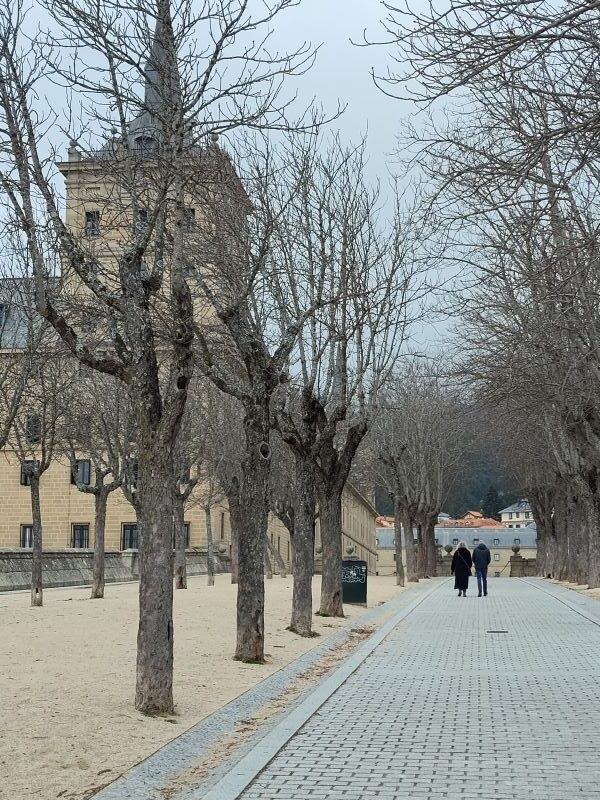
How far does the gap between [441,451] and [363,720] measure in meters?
48.3

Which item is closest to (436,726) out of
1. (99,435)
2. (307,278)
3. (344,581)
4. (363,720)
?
(363,720)

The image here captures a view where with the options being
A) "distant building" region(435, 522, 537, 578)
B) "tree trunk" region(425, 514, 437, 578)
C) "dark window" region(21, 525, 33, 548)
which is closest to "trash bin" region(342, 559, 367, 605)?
"tree trunk" region(425, 514, 437, 578)

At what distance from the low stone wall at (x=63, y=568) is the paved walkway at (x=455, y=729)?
2006 cm

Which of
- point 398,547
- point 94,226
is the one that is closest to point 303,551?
point 94,226

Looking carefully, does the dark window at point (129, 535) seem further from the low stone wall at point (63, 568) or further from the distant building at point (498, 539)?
the distant building at point (498, 539)

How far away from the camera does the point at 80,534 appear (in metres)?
68.5

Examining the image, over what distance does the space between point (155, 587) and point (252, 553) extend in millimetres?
5009

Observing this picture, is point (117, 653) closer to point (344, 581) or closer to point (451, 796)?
point (451, 796)

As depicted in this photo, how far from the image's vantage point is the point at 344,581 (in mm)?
29891

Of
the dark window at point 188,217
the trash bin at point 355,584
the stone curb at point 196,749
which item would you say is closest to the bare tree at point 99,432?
the trash bin at point 355,584

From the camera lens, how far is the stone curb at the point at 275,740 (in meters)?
7.21

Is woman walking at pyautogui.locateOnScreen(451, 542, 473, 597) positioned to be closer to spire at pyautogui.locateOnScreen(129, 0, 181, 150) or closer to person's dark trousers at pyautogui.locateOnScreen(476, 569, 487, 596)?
person's dark trousers at pyautogui.locateOnScreen(476, 569, 487, 596)

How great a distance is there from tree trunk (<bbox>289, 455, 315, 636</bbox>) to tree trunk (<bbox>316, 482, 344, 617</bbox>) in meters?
3.46

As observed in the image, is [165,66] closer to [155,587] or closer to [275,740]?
[155,587]
